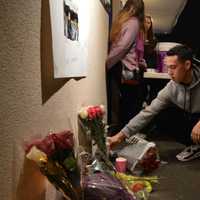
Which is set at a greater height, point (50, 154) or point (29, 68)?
point (29, 68)

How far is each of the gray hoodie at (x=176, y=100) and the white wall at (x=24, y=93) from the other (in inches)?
50.2

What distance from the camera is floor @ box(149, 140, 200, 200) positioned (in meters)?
1.68

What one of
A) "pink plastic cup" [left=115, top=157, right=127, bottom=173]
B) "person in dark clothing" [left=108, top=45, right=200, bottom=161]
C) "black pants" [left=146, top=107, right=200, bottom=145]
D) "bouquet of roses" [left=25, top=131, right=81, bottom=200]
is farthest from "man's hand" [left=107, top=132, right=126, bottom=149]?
"bouquet of roses" [left=25, top=131, right=81, bottom=200]

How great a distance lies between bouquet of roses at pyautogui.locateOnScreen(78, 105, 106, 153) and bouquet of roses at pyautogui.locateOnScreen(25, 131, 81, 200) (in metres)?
0.67

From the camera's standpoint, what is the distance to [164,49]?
4031 mm

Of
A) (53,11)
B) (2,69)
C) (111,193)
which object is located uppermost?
(53,11)

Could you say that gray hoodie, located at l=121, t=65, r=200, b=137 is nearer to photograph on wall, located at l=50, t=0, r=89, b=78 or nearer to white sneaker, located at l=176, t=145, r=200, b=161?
white sneaker, located at l=176, t=145, r=200, b=161

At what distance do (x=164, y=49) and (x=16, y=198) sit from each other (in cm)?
346

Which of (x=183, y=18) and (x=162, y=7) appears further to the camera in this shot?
(x=183, y=18)

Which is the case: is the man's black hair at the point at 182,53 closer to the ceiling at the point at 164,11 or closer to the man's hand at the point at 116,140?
the man's hand at the point at 116,140

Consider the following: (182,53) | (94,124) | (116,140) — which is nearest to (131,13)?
(182,53)

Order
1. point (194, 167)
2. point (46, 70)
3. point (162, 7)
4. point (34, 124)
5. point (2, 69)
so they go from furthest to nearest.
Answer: point (162, 7) < point (194, 167) < point (46, 70) < point (34, 124) < point (2, 69)

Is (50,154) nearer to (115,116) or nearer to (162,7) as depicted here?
(115,116)

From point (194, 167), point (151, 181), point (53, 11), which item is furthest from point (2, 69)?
point (194, 167)
